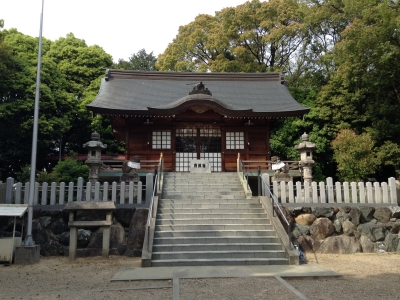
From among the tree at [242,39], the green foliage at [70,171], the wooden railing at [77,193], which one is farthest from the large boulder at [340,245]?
the tree at [242,39]

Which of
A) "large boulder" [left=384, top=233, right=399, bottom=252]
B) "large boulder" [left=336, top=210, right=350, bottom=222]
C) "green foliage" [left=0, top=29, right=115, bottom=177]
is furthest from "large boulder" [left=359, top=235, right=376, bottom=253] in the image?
"green foliage" [left=0, top=29, right=115, bottom=177]

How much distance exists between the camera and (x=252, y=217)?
10141 mm

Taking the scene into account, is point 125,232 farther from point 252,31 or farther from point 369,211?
point 252,31

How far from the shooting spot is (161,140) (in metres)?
17.1

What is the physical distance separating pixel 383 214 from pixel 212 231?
5.46 m

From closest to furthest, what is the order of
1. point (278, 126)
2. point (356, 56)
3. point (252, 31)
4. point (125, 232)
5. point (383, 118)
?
1. point (125, 232)
2. point (356, 56)
3. point (383, 118)
4. point (278, 126)
5. point (252, 31)

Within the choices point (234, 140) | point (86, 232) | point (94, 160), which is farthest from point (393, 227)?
point (94, 160)

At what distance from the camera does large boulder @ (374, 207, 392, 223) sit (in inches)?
418

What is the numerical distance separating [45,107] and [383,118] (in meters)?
19.7

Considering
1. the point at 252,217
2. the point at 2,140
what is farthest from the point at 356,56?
the point at 2,140

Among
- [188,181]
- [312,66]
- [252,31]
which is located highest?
[252,31]

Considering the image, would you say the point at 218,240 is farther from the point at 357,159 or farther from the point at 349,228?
the point at 357,159

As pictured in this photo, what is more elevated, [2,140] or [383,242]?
[2,140]

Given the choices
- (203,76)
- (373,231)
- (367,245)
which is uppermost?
(203,76)
